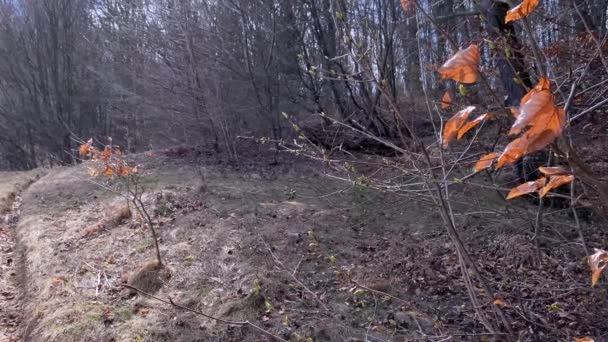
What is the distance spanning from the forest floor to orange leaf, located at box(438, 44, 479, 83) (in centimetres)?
139

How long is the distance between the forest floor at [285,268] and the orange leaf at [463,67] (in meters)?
→ 1.39

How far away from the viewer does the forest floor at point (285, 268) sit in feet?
12.1

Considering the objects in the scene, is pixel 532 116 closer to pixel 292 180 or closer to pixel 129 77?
pixel 292 180

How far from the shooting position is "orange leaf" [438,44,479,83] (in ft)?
3.78

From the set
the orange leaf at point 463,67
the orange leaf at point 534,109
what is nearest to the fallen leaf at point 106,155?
the orange leaf at point 463,67

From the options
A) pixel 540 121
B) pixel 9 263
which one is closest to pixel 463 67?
pixel 540 121

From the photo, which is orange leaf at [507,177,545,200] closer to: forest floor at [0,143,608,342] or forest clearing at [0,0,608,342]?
forest clearing at [0,0,608,342]

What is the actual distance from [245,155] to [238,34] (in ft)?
8.47

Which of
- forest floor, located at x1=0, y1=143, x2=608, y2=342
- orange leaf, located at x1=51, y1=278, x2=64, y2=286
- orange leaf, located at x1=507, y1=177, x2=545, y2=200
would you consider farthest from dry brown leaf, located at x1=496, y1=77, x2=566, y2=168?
orange leaf, located at x1=51, y1=278, x2=64, y2=286

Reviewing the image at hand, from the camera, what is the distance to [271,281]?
15.0 ft

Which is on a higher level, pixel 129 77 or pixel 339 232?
pixel 129 77

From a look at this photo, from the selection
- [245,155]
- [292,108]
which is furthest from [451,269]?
[245,155]

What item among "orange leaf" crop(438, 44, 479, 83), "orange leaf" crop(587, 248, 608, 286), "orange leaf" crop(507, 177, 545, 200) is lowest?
"orange leaf" crop(587, 248, 608, 286)

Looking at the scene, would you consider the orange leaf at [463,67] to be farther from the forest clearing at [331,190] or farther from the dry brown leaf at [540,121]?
the dry brown leaf at [540,121]
